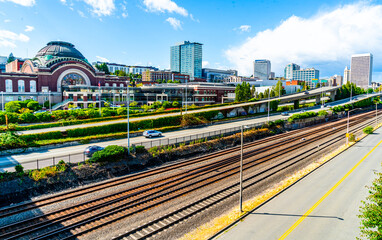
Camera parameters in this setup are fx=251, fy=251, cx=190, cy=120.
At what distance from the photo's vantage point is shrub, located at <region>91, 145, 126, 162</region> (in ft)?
85.5

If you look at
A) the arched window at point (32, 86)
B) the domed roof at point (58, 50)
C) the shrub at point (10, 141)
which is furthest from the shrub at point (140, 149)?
the domed roof at point (58, 50)

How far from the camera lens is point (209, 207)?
19.0 meters

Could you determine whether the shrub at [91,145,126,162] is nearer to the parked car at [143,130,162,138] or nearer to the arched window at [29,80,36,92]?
the parked car at [143,130,162,138]

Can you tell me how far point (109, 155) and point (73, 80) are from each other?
63176mm

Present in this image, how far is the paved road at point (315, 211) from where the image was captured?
14586 millimetres

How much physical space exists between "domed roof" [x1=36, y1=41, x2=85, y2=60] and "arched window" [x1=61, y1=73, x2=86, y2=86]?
43.0 ft

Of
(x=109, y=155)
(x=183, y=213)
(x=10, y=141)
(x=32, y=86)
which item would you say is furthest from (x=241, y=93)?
(x=32, y=86)

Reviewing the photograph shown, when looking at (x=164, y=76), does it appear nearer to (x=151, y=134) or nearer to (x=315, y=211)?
(x=151, y=134)

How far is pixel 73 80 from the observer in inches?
3162

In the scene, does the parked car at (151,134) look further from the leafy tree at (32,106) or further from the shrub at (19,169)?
the leafy tree at (32,106)

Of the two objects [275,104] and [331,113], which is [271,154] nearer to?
[275,104]

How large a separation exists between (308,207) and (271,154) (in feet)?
56.2

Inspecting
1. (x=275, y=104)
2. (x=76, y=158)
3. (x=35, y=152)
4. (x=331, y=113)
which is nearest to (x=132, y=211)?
(x=76, y=158)

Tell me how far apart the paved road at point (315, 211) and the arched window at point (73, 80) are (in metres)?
76.1
